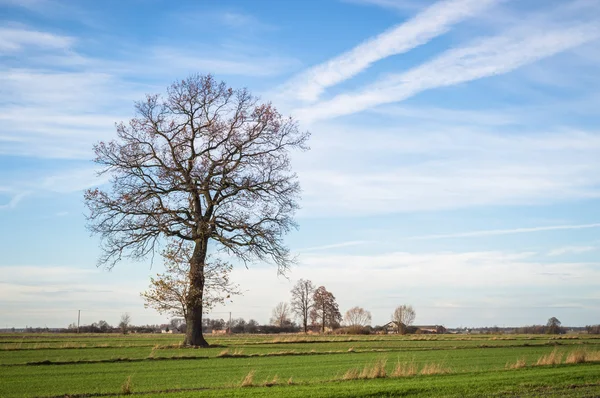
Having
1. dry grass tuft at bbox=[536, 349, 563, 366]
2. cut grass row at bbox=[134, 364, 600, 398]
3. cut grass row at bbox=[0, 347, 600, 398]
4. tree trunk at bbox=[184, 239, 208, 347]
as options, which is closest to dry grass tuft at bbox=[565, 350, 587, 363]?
dry grass tuft at bbox=[536, 349, 563, 366]

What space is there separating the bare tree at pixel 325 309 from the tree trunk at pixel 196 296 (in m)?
82.5

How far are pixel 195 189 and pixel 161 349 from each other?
10.2 metres

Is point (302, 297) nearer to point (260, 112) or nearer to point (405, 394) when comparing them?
point (260, 112)

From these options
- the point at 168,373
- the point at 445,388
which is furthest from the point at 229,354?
the point at 445,388

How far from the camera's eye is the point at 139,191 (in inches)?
1535

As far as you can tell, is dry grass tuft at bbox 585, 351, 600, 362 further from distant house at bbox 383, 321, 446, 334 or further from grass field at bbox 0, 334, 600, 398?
distant house at bbox 383, 321, 446, 334

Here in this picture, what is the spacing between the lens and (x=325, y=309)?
4793 inches

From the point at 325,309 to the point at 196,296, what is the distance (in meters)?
85.0

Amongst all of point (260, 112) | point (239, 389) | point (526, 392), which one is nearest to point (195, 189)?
point (260, 112)

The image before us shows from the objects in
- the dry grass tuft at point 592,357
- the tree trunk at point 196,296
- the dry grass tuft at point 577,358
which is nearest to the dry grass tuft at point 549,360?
the dry grass tuft at point 577,358

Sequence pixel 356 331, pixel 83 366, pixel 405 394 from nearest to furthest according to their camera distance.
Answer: pixel 405 394
pixel 83 366
pixel 356 331

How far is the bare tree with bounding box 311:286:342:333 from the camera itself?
121 metres

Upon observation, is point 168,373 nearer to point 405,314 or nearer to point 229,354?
point 229,354

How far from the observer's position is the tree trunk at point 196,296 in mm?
38875
